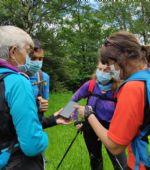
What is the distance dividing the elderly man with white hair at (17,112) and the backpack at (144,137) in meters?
0.71

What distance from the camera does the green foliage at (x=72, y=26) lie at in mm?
25328

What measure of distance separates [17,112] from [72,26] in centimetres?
3994

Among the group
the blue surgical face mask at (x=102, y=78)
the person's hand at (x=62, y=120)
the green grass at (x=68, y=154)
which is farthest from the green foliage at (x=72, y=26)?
the person's hand at (x=62, y=120)

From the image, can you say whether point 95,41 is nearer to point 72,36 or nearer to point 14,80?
point 72,36

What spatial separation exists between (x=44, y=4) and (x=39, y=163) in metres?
22.4

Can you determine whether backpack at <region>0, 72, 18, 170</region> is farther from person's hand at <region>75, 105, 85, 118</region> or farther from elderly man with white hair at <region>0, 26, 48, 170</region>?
person's hand at <region>75, 105, 85, 118</region>

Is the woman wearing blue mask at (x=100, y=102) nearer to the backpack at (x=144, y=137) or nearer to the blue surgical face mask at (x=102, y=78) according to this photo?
the blue surgical face mask at (x=102, y=78)

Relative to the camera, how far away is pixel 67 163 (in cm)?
760

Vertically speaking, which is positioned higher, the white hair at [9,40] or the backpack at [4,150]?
the white hair at [9,40]

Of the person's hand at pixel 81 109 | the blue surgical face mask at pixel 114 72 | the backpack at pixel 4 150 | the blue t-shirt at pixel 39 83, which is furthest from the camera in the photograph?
the blue t-shirt at pixel 39 83

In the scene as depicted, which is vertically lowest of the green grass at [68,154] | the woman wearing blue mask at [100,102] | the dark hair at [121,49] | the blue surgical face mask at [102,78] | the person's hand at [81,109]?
the green grass at [68,154]

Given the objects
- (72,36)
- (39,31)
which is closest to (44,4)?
(39,31)

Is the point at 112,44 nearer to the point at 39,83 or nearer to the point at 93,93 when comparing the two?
the point at 93,93

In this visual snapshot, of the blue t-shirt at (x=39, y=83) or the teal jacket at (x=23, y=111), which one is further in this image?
the blue t-shirt at (x=39, y=83)
